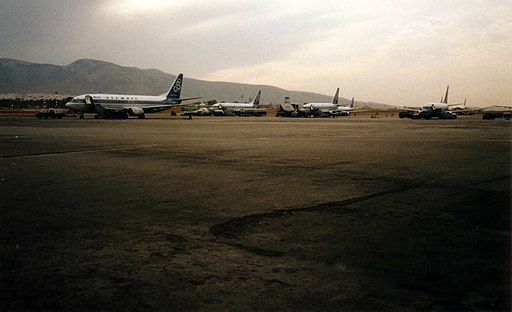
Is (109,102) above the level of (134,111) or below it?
above

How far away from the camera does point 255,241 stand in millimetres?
4297

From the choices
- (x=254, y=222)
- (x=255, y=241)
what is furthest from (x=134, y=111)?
(x=255, y=241)

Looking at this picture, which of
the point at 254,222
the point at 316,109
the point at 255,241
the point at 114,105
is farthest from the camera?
the point at 316,109

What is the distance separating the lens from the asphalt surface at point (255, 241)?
2994 millimetres

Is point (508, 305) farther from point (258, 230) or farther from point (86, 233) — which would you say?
point (86, 233)

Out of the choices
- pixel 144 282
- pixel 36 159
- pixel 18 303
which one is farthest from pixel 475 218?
pixel 36 159

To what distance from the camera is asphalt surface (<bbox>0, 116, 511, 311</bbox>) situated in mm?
2994

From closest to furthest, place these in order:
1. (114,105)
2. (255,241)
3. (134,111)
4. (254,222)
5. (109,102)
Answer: (255,241) < (254,222) < (109,102) < (114,105) < (134,111)

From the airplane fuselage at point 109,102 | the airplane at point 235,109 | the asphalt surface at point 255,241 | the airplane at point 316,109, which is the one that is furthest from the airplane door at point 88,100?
the asphalt surface at point 255,241

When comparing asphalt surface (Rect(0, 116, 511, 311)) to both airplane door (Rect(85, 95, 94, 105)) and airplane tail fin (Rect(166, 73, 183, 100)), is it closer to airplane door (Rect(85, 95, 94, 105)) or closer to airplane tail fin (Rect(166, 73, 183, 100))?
airplane door (Rect(85, 95, 94, 105))

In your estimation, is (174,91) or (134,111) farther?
(174,91)

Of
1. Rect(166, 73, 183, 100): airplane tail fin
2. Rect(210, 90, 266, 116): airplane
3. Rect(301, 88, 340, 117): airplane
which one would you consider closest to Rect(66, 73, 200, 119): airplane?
Rect(166, 73, 183, 100): airplane tail fin

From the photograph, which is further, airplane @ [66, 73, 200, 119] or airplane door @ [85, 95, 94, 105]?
airplane @ [66, 73, 200, 119]

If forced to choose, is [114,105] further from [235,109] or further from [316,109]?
[316,109]
